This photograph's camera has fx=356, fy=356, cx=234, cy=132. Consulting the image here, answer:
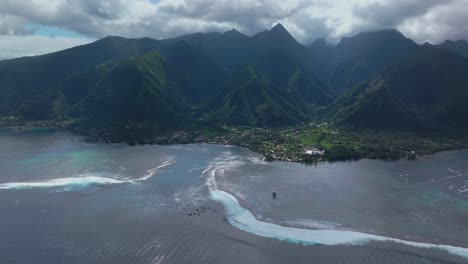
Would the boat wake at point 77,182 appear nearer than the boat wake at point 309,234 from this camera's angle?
No

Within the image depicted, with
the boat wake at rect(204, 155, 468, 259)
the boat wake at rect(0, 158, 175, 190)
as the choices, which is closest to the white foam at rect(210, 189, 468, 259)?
the boat wake at rect(204, 155, 468, 259)

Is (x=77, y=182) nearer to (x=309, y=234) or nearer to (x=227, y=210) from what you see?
(x=227, y=210)

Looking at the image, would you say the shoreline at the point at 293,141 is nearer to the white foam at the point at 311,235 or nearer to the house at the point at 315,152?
the house at the point at 315,152

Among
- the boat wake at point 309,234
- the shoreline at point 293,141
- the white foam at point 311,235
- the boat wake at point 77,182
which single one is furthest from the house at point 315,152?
the white foam at point 311,235

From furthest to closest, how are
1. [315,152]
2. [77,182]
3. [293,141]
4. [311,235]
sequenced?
[293,141]
[315,152]
[77,182]
[311,235]

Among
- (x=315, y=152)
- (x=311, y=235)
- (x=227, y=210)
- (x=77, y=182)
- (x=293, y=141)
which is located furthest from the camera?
(x=293, y=141)

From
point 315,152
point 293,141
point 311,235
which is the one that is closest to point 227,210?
point 311,235

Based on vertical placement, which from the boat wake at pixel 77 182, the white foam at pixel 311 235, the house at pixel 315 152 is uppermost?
the house at pixel 315 152

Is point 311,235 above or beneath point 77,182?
beneath

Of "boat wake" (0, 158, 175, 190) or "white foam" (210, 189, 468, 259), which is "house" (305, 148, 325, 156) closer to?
"boat wake" (0, 158, 175, 190)
